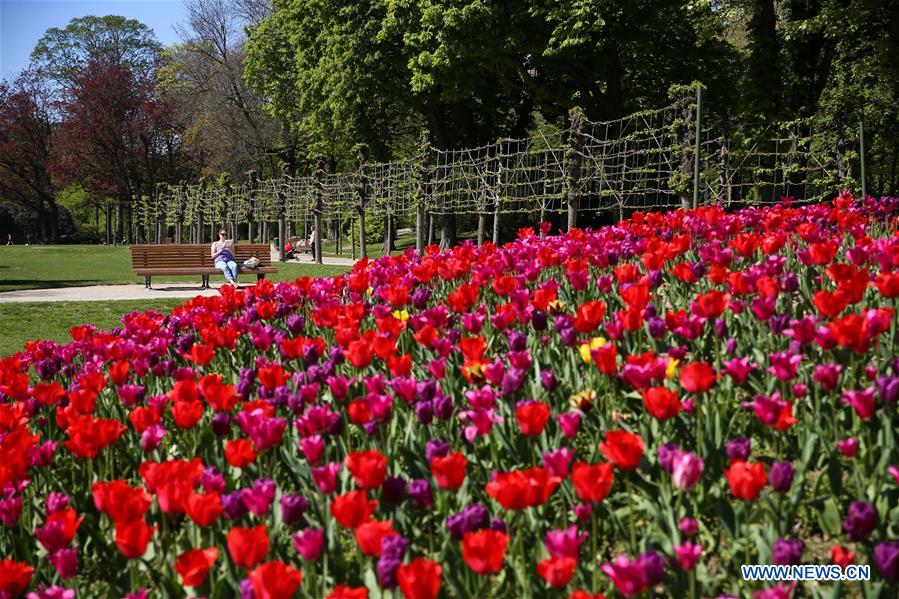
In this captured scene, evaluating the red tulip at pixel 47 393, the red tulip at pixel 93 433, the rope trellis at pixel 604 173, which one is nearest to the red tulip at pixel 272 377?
the red tulip at pixel 93 433

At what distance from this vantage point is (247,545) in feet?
6.55

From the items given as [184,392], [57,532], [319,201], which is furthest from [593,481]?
[319,201]

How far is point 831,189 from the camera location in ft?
52.6

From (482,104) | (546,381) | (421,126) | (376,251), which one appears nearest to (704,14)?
(482,104)

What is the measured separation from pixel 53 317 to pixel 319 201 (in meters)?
20.9

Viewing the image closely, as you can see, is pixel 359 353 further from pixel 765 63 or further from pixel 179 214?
pixel 179 214

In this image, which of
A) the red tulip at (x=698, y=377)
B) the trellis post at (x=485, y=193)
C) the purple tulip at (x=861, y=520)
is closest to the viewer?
the purple tulip at (x=861, y=520)

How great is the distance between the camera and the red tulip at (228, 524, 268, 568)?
199 cm

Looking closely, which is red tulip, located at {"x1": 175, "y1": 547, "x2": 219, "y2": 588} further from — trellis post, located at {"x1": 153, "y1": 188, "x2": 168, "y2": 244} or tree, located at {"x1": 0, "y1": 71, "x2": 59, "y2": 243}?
tree, located at {"x1": 0, "y1": 71, "x2": 59, "y2": 243}

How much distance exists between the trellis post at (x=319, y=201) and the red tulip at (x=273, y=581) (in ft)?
90.7

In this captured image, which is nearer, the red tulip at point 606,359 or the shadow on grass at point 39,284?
the red tulip at point 606,359

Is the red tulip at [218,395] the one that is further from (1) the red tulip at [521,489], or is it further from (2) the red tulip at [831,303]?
(2) the red tulip at [831,303]

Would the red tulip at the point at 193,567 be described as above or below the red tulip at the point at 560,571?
below

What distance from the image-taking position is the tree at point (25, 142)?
57.5 metres
